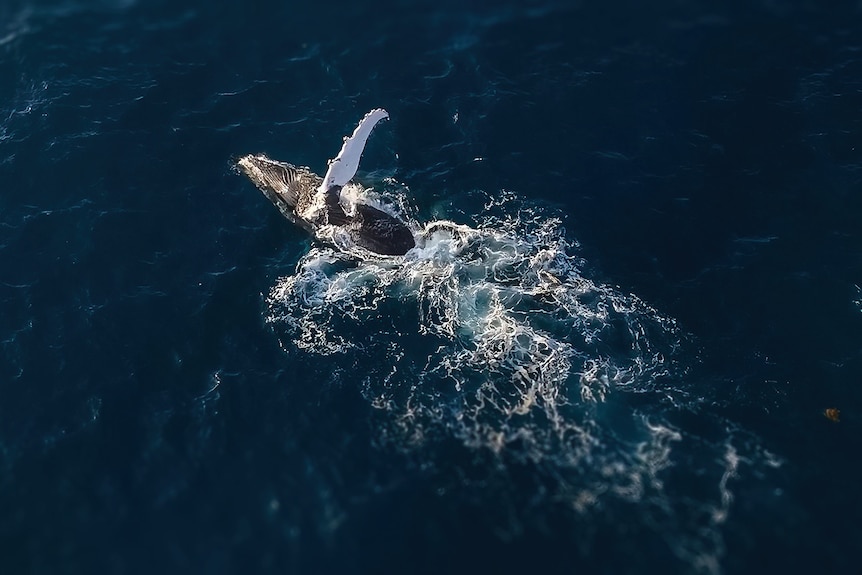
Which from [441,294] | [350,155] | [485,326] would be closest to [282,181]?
[350,155]

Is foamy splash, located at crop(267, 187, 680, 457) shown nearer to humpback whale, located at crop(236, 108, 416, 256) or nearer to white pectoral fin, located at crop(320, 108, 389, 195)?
humpback whale, located at crop(236, 108, 416, 256)

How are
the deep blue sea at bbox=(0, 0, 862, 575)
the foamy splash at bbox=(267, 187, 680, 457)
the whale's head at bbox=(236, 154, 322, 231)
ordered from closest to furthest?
the deep blue sea at bbox=(0, 0, 862, 575) < the foamy splash at bbox=(267, 187, 680, 457) < the whale's head at bbox=(236, 154, 322, 231)

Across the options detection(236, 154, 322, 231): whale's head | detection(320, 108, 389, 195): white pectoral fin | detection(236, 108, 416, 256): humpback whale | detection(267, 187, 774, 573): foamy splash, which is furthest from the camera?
detection(236, 154, 322, 231): whale's head

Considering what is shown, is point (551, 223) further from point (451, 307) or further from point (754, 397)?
point (754, 397)

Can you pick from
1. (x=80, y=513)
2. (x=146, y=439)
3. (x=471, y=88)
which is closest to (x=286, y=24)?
(x=471, y=88)

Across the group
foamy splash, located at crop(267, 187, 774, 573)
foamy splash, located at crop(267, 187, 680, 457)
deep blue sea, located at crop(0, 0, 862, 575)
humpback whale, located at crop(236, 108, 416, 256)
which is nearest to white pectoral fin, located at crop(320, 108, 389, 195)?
humpback whale, located at crop(236, 108, 416, 256)

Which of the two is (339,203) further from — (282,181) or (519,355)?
(519,355)

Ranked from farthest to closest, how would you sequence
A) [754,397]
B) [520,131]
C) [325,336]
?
[520,131] → [325,336] → [754,397]
